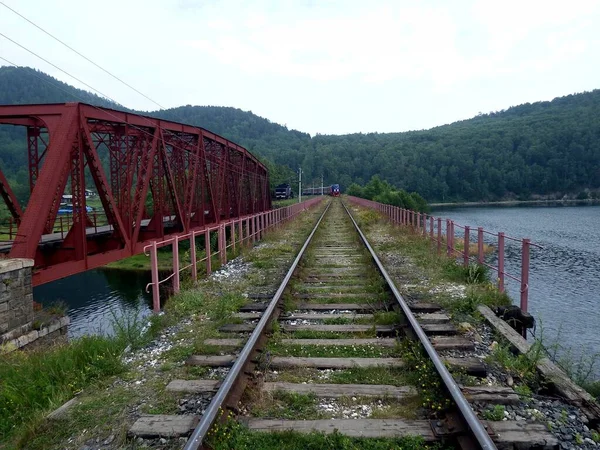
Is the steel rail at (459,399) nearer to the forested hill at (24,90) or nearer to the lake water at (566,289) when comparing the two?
the lake water at (566,289)

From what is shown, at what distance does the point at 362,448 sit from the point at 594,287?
18090mm

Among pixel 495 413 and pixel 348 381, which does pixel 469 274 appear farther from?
pixel 495 413

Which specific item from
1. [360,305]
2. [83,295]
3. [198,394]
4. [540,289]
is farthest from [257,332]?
[83,295]

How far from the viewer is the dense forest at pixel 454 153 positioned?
385 feet

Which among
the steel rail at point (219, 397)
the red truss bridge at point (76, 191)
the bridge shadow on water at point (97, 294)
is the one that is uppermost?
the red truss bridge at point (76, 191)

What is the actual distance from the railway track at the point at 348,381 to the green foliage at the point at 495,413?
13cm

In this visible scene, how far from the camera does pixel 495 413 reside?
134 inches

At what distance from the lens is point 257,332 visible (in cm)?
506

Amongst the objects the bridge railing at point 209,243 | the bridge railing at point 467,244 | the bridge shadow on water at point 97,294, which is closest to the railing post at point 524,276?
the bridge railing at point 467,244

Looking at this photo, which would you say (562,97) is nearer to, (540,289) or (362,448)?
(540,289)

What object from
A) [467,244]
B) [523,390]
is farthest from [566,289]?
[523,390]

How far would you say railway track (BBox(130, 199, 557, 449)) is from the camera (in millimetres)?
3203

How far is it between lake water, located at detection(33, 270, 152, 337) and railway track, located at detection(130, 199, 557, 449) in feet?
52.5

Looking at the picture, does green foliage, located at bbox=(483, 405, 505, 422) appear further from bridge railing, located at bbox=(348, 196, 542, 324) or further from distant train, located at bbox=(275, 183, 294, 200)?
distant train, located at bbox=(275, 183, 294, 200)
